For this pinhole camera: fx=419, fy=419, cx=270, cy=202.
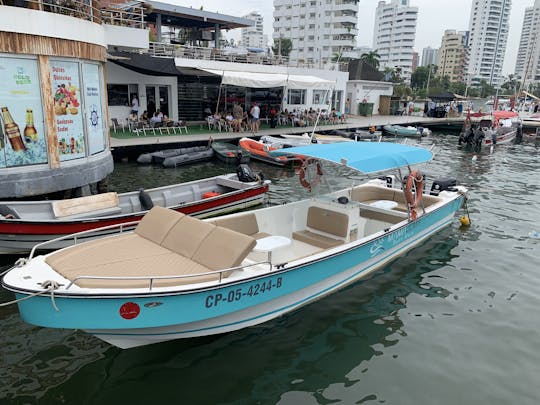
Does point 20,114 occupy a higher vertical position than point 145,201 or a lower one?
higher

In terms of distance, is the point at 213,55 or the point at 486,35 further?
the point at 486,35

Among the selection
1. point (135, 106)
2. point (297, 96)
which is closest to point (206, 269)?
point (135, 106)

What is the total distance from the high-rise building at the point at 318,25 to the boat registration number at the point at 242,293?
76.2 meters

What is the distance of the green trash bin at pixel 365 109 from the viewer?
4134cm

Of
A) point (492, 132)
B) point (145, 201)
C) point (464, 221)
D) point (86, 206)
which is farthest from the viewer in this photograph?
point (492, 132)

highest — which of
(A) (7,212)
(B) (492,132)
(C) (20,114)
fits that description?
(C) (20,114)

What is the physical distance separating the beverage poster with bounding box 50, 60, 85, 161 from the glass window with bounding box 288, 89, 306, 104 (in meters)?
23.1

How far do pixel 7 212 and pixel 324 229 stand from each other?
6.86 metres

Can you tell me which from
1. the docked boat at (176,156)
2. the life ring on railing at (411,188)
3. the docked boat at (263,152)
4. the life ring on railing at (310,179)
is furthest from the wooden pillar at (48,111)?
the docked boat at (263,152)

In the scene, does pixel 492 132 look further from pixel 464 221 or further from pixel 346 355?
pixel 346 355

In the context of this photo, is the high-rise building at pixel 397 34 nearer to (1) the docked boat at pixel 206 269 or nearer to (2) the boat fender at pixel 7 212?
(1) the docked boat at pixel 206 269

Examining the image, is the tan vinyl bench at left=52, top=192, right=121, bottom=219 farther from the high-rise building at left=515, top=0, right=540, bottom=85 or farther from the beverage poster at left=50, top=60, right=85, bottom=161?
the high-rise building at left=515, top=0, right=540, bottom=85

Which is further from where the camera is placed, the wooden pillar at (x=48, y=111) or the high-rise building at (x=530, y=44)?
the high-rise building at (x=530, y=44)

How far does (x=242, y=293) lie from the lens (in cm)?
605
